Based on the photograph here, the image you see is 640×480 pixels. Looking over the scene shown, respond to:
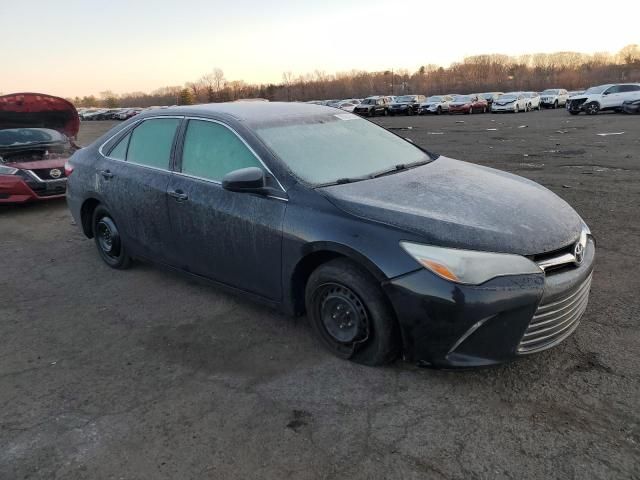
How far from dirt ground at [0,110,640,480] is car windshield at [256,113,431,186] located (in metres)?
1.19

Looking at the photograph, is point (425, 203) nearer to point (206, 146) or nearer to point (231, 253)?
point (231, 253)

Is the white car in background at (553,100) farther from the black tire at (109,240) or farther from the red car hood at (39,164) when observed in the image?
the black tire at (109,240)

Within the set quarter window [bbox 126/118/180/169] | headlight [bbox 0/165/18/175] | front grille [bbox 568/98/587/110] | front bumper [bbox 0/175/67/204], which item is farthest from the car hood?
front grille [bbox 568/98/587/110]

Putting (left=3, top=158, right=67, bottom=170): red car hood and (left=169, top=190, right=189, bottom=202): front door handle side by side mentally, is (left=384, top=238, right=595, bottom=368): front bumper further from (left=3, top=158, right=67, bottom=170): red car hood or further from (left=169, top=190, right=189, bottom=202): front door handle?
(left=3, top=158, right=67, bottom=170): red car hood

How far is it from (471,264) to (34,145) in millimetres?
8489

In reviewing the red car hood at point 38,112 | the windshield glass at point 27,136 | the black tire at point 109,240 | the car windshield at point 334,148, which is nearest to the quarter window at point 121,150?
the black tire at point 109,240

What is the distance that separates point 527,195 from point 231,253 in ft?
6.87

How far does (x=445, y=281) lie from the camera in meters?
2.61

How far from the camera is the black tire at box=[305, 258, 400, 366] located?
2.90m

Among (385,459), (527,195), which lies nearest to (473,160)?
(527,195)

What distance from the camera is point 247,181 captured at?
326cm

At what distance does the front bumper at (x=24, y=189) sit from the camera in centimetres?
787

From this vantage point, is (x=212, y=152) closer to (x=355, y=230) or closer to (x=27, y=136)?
(x=355, y=230)

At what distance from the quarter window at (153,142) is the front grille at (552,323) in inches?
119
